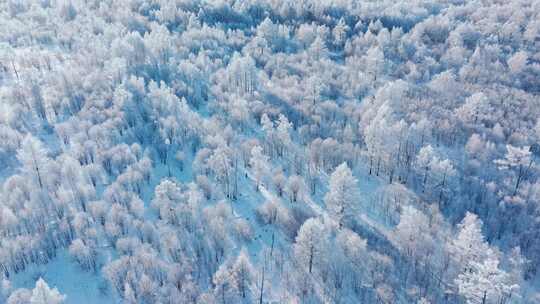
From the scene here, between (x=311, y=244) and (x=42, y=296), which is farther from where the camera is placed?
(x=311, y=244)

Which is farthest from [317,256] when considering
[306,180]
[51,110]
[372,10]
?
[372,10]

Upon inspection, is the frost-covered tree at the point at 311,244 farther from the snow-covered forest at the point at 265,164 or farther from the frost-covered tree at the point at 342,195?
the frost-covered tree at the point at 342,195

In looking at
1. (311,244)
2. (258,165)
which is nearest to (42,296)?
(311,244)

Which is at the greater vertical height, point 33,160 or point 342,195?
point 33,160

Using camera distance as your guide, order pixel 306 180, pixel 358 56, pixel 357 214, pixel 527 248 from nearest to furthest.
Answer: pixel 527 248 → pixel 357 214 → pixel 306 180 → pixel 358 56

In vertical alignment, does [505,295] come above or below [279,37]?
below

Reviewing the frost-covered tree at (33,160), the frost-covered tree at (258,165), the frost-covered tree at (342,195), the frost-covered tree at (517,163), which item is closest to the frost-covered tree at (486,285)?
the frost-covered tree at (342,195)

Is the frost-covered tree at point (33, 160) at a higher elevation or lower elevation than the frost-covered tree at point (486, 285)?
higher

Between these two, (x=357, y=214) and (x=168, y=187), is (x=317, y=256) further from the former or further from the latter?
(x=168, y=187)

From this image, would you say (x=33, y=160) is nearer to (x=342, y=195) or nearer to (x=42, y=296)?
(x=42, y=296)
